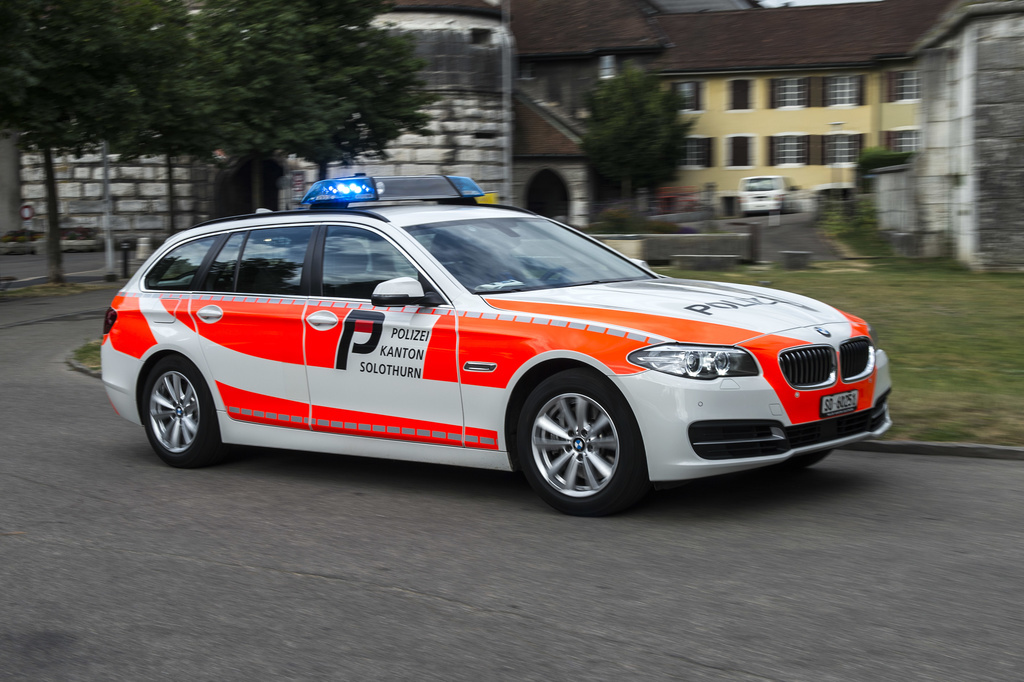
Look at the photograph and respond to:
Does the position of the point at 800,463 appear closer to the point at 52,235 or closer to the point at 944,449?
the point at 944,449

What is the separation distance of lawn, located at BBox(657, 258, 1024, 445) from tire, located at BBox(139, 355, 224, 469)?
446 cm

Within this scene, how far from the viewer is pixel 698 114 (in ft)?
207

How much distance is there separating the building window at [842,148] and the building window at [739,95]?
14.5ft

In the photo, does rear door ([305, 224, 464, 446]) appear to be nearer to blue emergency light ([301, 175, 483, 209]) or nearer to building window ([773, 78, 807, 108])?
blue emergency light ([301, 175, 483, 209])

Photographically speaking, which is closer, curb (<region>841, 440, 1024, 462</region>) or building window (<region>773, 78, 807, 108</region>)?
curb (<region>841, 440, 1024, 462</region>)

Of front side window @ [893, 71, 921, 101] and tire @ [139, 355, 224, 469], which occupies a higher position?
front side window @ [893, 71, 921, 101]

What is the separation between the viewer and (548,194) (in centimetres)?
6569

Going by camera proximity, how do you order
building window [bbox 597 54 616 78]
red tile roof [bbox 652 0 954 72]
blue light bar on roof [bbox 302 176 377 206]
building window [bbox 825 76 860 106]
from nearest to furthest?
blue light bar on roof [bbox 302 176 377 206]
red tile roof [bbox 652 0 954 72]
building window [bbox 825 76 860 106]
building window [bbox 597 54 616 78]

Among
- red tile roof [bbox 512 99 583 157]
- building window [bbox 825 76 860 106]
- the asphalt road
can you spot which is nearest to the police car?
the asphalt road

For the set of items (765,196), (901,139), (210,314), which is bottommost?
(210,314)

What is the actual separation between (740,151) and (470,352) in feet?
192

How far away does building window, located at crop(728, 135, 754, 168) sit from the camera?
62.8m

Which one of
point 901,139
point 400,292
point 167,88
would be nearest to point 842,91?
point 901,139

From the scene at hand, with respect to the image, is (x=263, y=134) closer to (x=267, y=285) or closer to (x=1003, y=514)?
(x=267, y=285)
